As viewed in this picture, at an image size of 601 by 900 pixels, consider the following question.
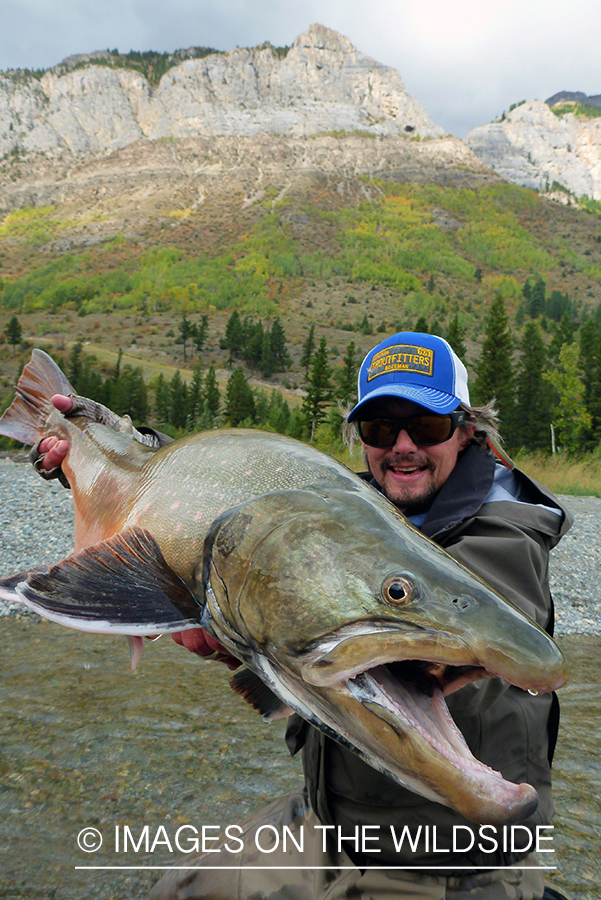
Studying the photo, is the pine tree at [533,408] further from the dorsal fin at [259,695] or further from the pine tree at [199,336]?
the pine tree at [199,336]

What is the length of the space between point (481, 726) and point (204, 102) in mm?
189495

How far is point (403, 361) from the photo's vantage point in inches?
105

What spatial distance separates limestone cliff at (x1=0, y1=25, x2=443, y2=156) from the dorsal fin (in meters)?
178

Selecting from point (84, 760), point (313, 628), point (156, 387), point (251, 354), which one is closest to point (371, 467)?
point (313, 628)

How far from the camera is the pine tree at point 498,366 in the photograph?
37.4m

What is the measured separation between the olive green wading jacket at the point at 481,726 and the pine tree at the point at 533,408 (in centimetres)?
3859

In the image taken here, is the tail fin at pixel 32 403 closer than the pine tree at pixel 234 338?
Yes

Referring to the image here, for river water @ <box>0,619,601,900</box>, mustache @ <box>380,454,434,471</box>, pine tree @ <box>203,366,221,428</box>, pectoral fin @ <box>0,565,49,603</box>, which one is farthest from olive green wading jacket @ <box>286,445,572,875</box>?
pine tree @ <box>203,366,221,428</box>

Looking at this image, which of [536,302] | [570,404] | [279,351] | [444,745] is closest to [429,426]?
[444,745]

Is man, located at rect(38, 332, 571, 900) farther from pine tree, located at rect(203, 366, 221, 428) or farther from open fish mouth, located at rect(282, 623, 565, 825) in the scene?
pine tree, located at rect(203, 366, 221, 428)

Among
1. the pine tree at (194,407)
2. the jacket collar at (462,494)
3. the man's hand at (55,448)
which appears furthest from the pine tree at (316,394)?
the jacket collar at (462,494)

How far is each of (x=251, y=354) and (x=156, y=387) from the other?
27.2 meters

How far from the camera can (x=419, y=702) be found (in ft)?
4.43

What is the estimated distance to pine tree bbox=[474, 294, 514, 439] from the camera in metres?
37.4
